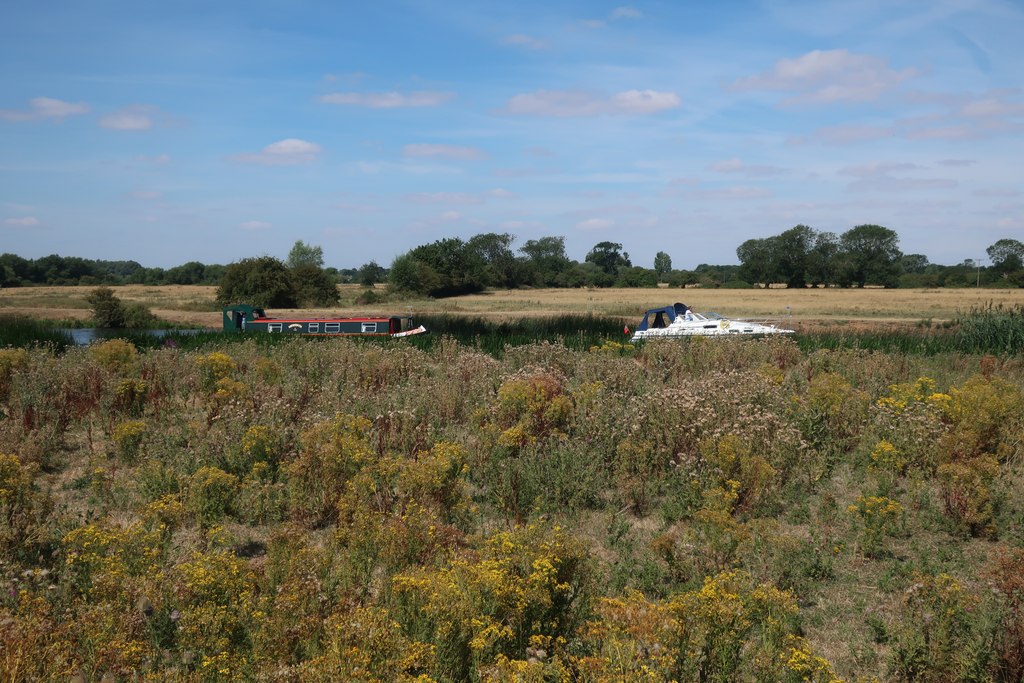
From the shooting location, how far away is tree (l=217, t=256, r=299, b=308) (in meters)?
63.0

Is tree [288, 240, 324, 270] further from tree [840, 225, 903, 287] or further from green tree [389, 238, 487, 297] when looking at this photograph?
tree [840, 225, 903, 287]

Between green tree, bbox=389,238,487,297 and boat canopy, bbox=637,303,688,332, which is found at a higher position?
green tree, bbox=389,238,487,297

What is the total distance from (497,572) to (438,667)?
1.93ft

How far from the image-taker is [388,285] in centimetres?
8056

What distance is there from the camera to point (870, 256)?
122m

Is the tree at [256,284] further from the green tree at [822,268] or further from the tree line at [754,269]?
the green tree at [822,268]

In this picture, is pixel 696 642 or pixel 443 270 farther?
pixel 443 270

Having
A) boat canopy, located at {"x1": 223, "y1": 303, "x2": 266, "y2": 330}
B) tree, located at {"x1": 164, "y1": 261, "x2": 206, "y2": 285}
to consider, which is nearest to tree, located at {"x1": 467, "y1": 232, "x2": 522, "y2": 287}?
tree, located at {"x1": 164, "y1": 261, "x2": 206, "y2": 285}

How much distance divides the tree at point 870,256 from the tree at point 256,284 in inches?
3178

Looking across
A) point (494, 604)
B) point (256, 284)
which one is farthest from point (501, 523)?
point (256, 284)

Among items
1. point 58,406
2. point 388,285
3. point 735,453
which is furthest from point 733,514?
point 388,285

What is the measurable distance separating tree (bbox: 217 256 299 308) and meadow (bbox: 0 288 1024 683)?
51.4 metres

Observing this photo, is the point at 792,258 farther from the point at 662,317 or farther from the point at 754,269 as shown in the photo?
the point at 662,317

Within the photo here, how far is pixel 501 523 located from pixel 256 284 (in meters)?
60.0
